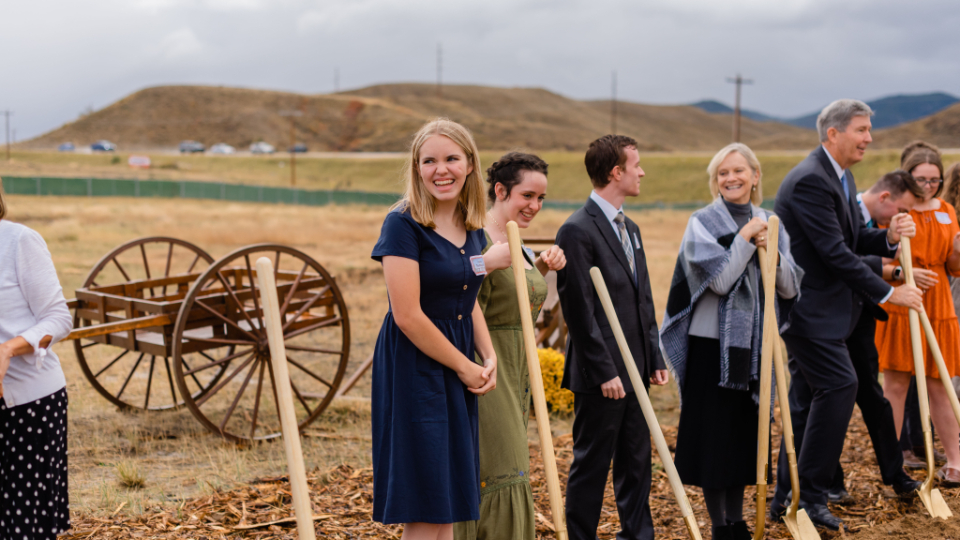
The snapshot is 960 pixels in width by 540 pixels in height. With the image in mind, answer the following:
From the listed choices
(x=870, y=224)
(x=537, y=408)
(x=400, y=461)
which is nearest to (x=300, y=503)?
(x=400, y=461)

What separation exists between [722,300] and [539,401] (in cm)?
140

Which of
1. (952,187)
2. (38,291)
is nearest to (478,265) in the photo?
(38,291)

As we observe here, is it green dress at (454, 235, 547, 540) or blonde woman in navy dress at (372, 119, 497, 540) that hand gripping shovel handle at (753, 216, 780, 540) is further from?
blonde woman in navy dress at (372, 119, 497, 540)

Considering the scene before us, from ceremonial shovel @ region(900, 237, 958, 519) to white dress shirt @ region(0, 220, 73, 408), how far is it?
4016 millimetres

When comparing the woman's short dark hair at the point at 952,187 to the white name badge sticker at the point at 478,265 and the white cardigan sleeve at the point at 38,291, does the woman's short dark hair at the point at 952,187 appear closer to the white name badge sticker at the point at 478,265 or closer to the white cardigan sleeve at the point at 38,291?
the white name badge sticker at the point at 478,265

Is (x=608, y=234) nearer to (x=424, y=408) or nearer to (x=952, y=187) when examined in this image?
(x=424, y=408)

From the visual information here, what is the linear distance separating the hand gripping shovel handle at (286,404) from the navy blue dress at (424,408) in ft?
1.27

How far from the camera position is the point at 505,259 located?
2.53 m

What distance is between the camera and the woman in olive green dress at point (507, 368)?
8.94ft

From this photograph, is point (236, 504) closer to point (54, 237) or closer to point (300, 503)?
point (300, 503)

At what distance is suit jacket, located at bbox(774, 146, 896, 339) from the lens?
3709 mm

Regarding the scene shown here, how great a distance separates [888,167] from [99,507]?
4481 cm

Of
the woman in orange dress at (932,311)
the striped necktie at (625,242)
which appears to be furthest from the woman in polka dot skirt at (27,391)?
the woman in orange dress at (932,311)

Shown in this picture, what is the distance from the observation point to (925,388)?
152 inches
